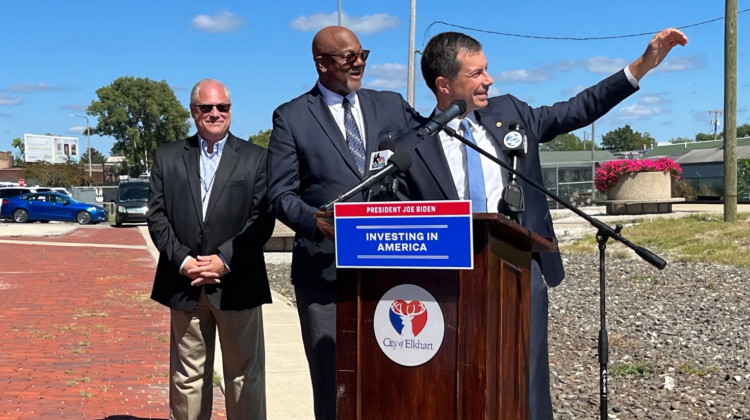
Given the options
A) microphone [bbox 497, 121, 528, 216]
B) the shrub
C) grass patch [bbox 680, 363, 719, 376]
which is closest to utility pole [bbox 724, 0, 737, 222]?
the shrub

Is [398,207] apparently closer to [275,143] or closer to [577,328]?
[275,143]

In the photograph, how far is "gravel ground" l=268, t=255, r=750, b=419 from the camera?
5289 millimetres

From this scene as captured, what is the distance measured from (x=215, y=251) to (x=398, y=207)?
1.85 meters

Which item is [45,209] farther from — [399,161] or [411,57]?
[399,161]

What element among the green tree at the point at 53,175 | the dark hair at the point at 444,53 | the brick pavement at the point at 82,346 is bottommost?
the brick pavement at the point at 82,346

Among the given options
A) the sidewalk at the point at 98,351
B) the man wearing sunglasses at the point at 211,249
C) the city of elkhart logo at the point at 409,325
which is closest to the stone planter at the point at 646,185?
the sidewalk at the point at 98,351

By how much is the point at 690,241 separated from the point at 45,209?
30.6 metres

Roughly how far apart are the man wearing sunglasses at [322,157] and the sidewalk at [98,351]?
6.05 ft

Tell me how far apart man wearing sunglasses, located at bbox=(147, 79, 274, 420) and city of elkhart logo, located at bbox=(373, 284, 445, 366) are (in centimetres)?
166

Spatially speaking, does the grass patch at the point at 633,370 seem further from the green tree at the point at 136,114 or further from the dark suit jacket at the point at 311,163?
the green tree at the point at 136,114

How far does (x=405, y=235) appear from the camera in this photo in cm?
262

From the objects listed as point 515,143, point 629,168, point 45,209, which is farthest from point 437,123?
point 45,209

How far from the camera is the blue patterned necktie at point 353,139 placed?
3652 mm

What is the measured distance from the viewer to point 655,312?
8.56m
